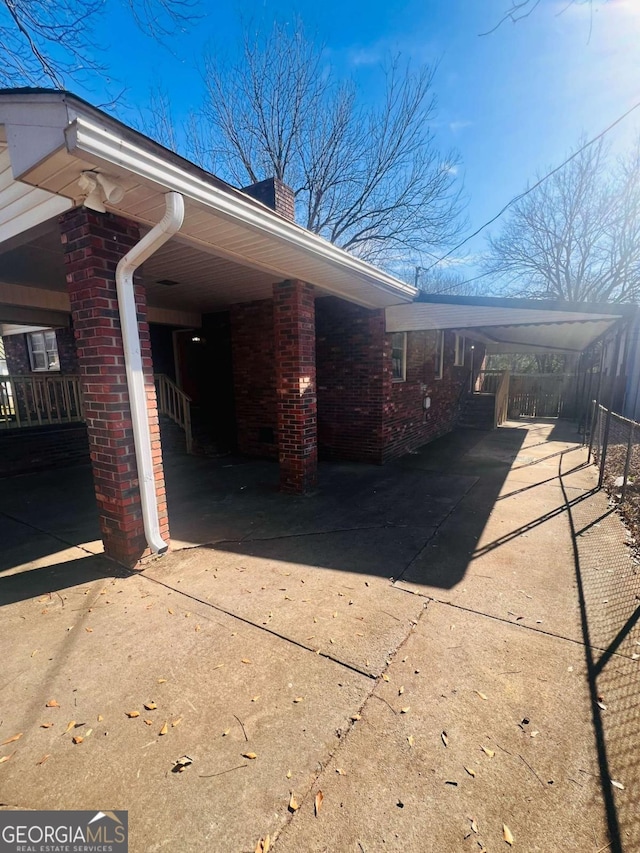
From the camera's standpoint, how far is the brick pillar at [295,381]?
510 centimetres

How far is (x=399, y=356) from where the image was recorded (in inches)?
316

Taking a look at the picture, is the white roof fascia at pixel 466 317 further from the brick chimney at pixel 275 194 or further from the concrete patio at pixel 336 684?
the concrete patio at pixel 336 684

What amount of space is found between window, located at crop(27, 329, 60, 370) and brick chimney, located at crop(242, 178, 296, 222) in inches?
324

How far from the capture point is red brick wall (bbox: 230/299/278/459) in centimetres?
731

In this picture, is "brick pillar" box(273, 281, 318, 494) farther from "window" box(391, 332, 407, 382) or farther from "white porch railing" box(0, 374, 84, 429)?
"white porch railing" box(0, 374, 84, 429)

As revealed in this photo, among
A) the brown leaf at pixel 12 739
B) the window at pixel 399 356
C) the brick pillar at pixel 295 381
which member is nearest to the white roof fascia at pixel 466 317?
the window at pixel 399 356

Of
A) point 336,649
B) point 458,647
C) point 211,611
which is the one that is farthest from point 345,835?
point 211,611

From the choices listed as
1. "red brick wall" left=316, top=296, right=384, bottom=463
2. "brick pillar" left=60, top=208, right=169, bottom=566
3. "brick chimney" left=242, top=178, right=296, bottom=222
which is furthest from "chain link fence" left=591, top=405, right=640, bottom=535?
"brick chimney" left=242, top=178, right=296, bottom=222

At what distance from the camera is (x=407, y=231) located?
14.6 meters

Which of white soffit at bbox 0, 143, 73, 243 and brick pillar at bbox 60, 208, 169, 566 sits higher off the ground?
white soffit at bbox 0, 143, 73, 243

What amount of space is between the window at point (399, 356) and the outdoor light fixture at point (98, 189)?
5.84 meters

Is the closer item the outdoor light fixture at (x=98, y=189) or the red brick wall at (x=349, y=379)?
the outdoor light fixture at (x=98, y=189)

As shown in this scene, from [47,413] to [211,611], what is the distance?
6760 millimetres

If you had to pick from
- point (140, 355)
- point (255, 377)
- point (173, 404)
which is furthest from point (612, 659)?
point (173, 404)
